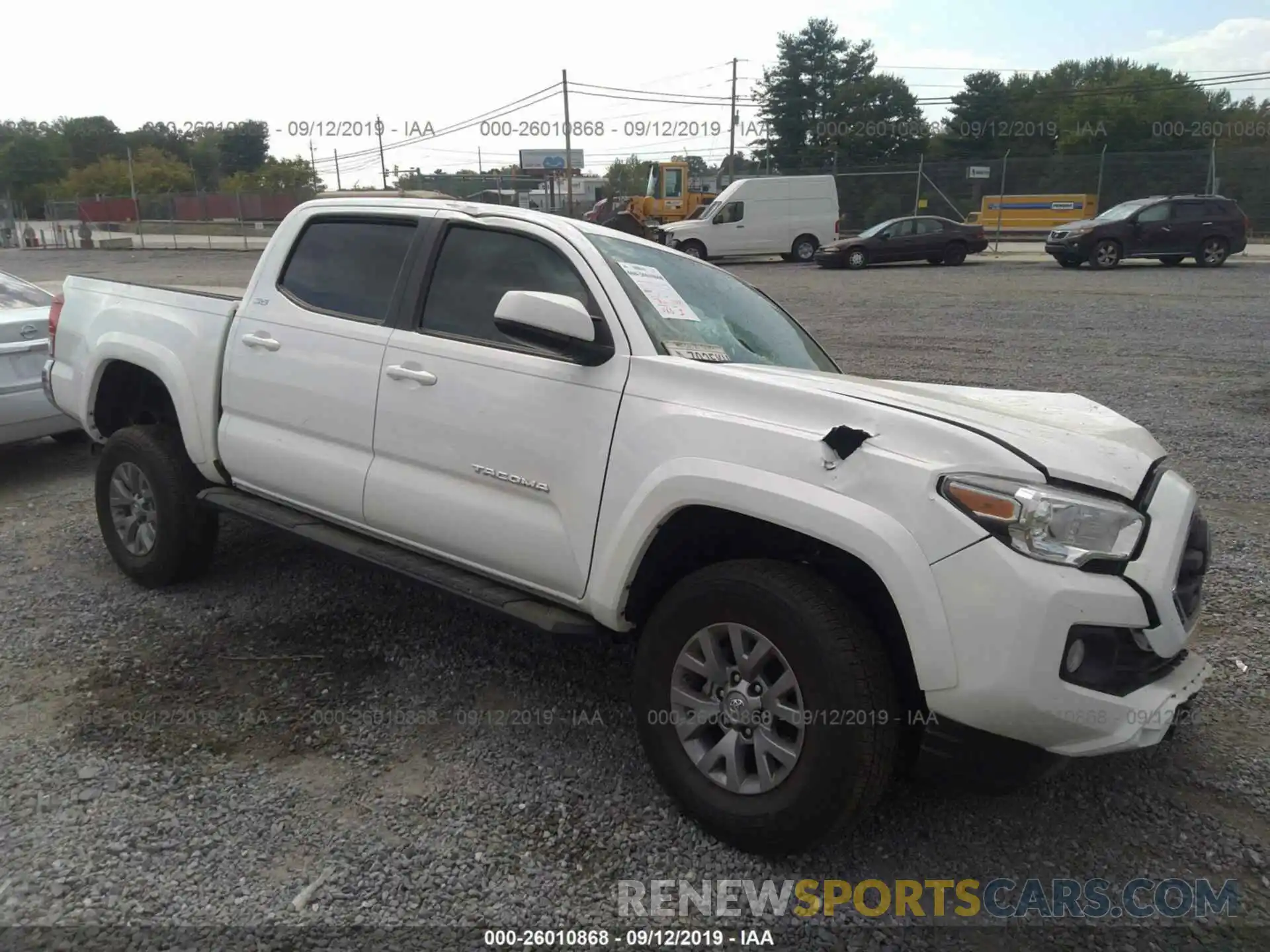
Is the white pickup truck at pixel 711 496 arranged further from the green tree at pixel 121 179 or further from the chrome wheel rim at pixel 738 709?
the green tree at pixel 121 179

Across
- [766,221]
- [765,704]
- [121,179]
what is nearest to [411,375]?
[765,704]

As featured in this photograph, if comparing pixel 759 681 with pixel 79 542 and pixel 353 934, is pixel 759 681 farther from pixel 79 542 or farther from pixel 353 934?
pixel 79 542

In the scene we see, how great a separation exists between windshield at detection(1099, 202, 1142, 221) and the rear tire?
1.87ft

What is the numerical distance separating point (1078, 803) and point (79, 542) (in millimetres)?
5347

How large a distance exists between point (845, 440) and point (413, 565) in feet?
5.94

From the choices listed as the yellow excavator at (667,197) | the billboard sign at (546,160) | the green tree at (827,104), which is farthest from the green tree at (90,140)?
the yellow excavator at (667,197)

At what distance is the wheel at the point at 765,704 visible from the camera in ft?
8.38

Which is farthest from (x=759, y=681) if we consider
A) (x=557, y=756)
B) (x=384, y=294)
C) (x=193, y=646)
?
(x=193, y=646)

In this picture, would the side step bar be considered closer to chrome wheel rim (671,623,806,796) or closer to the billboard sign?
chrome wheel rim (671,623,806,796)

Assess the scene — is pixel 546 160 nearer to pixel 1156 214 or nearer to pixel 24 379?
pixel 1156 214

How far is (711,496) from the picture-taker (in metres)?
2.80

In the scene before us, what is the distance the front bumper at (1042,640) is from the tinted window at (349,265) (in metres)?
2.56

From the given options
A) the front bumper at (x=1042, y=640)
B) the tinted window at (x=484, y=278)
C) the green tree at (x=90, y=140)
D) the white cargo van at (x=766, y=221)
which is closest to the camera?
the front bumper at (x=1042, y=640)

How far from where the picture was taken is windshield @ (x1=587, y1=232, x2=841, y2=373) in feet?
11.0
